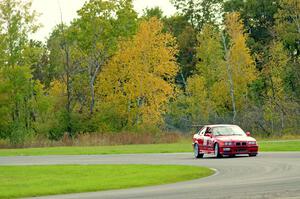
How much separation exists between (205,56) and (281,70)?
11.7 m

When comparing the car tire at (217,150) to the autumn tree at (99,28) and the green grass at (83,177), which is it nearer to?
the green grass at (83,177)

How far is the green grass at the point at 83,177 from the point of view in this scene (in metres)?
20.1

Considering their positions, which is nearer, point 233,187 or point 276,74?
point 233,187

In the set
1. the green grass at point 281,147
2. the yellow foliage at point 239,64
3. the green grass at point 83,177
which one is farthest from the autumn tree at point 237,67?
the green grass at point 83,177

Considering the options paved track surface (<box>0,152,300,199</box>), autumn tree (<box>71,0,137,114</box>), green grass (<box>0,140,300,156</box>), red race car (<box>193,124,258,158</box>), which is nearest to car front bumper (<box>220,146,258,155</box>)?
red race car (<box>193,124,258,158</box>)

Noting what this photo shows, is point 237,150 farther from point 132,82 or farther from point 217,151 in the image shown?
point 132,82

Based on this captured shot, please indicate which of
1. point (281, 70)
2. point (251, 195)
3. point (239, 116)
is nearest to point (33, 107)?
point (239, 116)

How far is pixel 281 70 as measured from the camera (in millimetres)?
79312

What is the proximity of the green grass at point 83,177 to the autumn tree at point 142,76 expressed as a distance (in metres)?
40.9

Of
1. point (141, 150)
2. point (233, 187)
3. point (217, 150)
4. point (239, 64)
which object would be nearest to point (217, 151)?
point (217, 150)

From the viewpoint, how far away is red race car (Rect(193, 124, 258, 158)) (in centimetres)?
3178

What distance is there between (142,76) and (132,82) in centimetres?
127

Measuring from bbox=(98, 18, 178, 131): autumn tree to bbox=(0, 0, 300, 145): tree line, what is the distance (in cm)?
10

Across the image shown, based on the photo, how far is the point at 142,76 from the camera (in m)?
71.8
